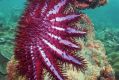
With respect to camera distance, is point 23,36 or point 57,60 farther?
point 57,60

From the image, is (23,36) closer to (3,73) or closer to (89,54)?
(89,54)

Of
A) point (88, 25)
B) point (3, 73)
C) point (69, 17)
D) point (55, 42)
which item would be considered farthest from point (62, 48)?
point (3, 73)

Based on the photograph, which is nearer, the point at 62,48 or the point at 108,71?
the point at 62,48

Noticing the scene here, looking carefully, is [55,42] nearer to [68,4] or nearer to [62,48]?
[62,48]

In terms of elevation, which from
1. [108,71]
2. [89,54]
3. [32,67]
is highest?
[32,67]

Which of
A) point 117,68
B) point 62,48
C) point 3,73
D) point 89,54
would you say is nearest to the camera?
point 62,48

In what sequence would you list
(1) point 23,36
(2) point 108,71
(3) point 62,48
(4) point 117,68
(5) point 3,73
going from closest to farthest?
1. (1) point 23,36
2. (3) point 62,48
3. (2) point 108,71
4. (5) point 3,73
5. (4) point 117,68

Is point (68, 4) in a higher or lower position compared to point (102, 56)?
higher

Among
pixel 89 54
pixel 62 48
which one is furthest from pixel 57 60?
pixel 89 54

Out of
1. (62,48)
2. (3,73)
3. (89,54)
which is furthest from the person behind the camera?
(3,73)
